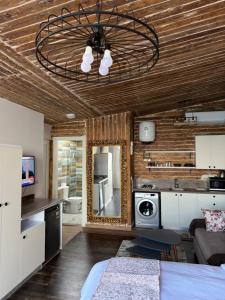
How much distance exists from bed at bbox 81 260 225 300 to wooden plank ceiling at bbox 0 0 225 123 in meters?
1.99

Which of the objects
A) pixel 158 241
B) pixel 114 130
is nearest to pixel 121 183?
pixel 114 130

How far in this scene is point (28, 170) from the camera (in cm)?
393

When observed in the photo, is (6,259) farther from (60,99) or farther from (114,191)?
(114,191)

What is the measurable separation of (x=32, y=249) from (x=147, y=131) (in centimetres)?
341

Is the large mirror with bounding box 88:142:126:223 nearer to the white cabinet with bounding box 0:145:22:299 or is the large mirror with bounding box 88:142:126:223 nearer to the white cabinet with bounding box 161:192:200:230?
the white cabinet with bounding box 161:192:200:230

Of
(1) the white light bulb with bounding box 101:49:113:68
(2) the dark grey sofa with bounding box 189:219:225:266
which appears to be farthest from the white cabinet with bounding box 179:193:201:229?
(1) the white light bulb with bounding box 101:49:113:68

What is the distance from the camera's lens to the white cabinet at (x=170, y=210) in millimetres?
4953

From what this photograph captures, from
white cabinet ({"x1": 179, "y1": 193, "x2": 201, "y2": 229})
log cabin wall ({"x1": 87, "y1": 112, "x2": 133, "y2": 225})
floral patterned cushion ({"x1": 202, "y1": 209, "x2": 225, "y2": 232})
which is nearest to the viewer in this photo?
floral patterned cushion ({"x1": 202, "y1": 209, "x2": 225, "y2": 232})

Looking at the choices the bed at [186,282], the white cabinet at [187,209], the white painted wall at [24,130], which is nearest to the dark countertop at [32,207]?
the white painted wall at [24,130]

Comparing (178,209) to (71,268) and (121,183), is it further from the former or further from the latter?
(71,268)

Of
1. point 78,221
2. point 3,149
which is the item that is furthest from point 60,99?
point 78,221

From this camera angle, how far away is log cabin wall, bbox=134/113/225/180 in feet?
17.5

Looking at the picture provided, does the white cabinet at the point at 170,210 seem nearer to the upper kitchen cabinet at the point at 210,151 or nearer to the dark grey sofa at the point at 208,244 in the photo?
the upper kitchen cabinet at the point at 210,151

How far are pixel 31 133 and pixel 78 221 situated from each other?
2.74 meters
